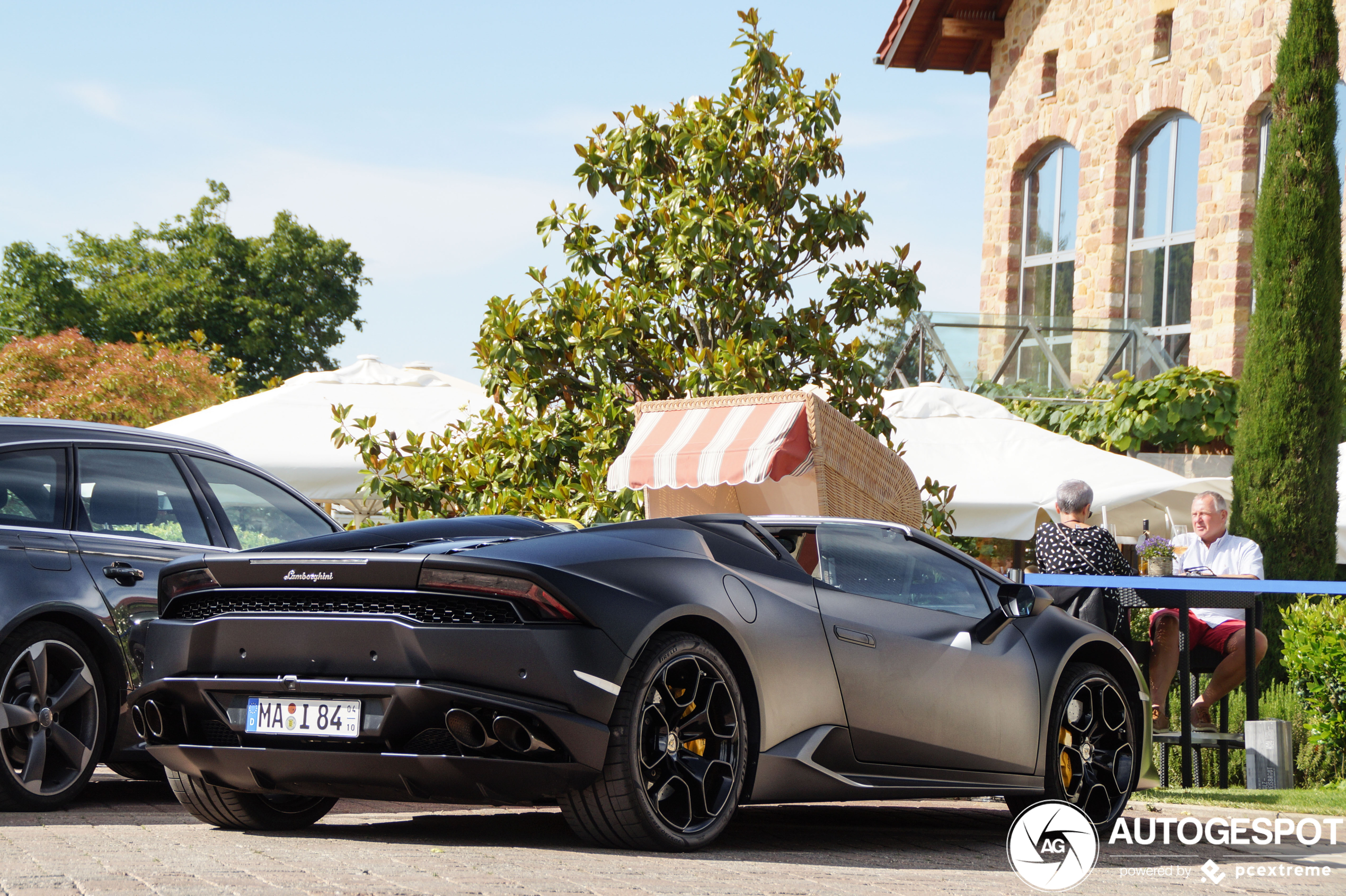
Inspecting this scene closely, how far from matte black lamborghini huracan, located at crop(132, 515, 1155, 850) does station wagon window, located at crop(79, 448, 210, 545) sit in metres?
1.38

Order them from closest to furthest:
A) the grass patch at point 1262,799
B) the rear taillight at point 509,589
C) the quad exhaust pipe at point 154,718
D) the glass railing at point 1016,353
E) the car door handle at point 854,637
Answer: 1. the rear taillight at point 509,589
2. the quad exhaust pipe at point 154,718
3. the car door handle at point 854,637
4. the grass patch at point 1262,799
5. the glass railing at point 1016,353

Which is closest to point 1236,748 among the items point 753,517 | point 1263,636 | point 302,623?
point 1263,636

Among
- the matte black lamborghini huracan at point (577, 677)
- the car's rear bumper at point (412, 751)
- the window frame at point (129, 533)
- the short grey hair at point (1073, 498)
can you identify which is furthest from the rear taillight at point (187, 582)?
the short grey hair at point (1073, 498)

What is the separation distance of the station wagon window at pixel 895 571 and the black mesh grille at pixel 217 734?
2.16 metres

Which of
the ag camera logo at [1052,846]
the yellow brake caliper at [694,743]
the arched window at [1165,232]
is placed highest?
the arched window at [1165,232]

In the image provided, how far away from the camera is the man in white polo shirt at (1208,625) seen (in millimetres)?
10125

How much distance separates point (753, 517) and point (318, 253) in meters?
50.8

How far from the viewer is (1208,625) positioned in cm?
1051

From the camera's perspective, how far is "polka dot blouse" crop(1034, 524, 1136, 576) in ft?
30.8

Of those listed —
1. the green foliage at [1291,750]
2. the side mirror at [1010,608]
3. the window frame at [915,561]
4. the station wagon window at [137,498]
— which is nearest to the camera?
the window frame at [915,561]

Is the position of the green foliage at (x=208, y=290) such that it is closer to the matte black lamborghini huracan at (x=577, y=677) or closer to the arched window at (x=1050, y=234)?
the arched window at (x=1050, y=234)

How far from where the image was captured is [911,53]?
26688 mm

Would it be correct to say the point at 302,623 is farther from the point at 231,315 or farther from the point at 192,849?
the point at 231,315

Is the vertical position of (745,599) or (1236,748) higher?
(745,599)
